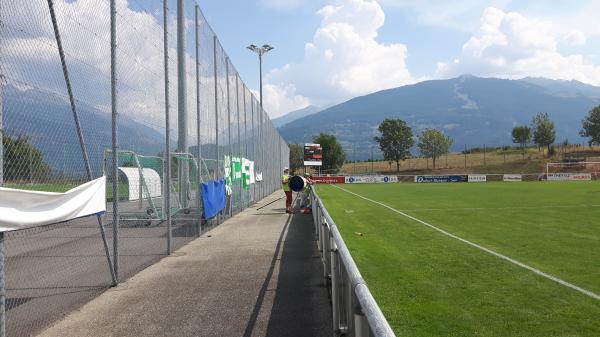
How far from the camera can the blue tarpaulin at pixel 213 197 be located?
44.1 feet

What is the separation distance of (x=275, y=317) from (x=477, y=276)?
3331mm

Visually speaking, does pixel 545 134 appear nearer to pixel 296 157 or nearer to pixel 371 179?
pixel 371 179

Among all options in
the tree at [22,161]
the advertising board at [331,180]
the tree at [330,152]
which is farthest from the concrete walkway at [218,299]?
the tree at [330,152]

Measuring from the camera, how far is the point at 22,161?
5.43m

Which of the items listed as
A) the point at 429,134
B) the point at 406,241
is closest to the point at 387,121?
the point at 429,134

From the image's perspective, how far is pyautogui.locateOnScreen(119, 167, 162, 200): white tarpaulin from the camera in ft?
47.5

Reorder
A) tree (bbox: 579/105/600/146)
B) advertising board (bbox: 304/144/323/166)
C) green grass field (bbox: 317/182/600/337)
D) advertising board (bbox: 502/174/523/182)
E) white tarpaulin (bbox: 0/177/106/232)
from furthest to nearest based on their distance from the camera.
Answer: tree (bbox: 579/105/600/146)
advertising board (bbox: 502/174/523/182)
advertising board (bbox: 304/144/323/166)
green grass field (bbox: 317/182/600/337)
white tarpaulin (bbox: 0/177/106/232)

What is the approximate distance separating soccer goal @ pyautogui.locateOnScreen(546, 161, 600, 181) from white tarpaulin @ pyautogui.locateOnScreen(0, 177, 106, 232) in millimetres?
60279

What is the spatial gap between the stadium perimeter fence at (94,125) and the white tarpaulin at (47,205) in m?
0.15

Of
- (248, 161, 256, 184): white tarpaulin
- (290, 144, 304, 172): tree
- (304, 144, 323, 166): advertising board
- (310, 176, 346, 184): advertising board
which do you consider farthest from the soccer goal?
(290, 144, 304, 172): tree

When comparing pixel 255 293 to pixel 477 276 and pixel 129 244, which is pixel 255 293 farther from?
pixel 129 244

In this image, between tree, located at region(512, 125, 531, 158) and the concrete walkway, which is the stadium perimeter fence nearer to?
the concrete walkway

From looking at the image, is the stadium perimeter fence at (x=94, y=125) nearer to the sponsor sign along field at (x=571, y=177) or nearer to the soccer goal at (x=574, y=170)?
the soccer goal at (x=574, y=170)

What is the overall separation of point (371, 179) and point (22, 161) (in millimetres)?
64089
